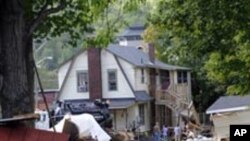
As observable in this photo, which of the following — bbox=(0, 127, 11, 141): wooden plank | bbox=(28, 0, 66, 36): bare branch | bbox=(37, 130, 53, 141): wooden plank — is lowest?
bbox=(37, 130, 53, 141): wooden plank

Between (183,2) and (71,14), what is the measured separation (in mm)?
7171

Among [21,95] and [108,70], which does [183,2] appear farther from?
[108,70]

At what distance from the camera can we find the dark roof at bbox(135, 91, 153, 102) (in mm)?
54806

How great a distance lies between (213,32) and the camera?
21.1m

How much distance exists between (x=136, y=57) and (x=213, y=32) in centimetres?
3807

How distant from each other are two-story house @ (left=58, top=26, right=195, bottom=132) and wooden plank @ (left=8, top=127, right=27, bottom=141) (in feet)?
137

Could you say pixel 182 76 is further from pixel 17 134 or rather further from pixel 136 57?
pixel 17 134

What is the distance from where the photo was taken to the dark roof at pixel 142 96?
180 ft

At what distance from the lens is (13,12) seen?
11711 mm

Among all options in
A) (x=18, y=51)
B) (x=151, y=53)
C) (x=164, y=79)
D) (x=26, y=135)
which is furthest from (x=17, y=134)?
(x=164, y=79)

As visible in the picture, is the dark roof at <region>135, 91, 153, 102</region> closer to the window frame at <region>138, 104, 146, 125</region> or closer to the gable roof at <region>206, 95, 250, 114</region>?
the window frame at <region>138, 104, 146, 125</region>

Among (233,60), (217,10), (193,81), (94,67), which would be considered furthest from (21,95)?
(193,81)

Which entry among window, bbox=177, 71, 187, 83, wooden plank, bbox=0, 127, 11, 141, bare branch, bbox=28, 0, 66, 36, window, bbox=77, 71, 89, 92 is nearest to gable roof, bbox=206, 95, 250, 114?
window, bbox=77, 71, 89, 92

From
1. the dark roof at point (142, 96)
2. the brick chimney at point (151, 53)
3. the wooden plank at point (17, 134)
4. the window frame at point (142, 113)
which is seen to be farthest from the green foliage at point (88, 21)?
the brick chimney at point (151, 53)
